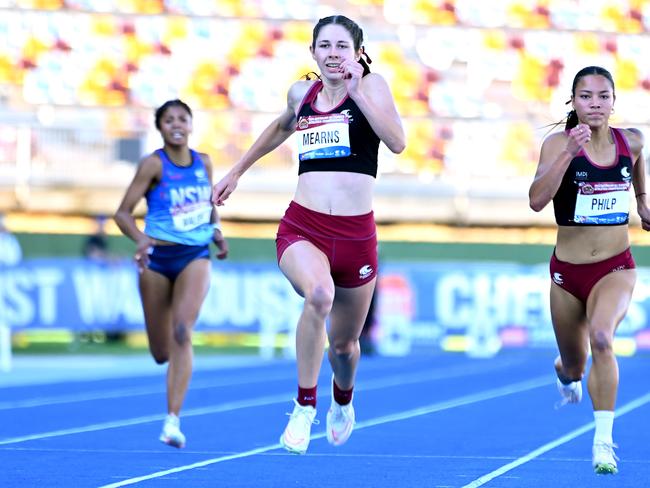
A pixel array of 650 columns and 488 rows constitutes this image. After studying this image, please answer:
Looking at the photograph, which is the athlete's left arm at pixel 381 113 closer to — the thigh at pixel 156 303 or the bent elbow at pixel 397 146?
the bent elbow at pixel 397 146

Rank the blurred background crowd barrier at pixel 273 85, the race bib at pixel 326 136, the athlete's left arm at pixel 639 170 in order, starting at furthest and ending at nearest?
the blurred background crowd barrier at pixel 273 85, the athlete's left arm at pixel 639 170, the race bib at pixel 326 136

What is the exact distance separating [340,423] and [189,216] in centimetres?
189

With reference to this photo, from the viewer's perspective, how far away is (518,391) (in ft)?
48.1

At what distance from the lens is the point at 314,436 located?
9258 millimetres

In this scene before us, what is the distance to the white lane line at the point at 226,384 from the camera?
1209 centimetres

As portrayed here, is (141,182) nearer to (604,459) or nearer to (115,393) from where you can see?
(604,459)

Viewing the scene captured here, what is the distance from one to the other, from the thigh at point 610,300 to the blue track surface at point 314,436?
721 mm

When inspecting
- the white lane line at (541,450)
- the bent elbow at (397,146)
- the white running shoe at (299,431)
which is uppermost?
the bent elbow at (397,146)

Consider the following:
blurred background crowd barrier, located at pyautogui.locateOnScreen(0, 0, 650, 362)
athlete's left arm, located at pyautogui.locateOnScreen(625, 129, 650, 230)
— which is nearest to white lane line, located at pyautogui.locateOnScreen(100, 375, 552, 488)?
athlete's left arm, located at pyautogui.locateOnScreen(625, 129, 650, 230)

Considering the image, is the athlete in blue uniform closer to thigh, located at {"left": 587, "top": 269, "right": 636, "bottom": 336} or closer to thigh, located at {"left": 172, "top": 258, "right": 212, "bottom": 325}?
thigh, located at {"left": 172, "top": 258, "right": 212, "bottom": 325}

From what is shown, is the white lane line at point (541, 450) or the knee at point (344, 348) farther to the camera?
the knee at point (344, 348)

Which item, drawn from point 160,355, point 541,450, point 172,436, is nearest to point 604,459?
point 541,450

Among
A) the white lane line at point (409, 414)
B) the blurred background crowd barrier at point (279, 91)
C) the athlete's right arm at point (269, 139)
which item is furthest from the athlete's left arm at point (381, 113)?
the blurred background crowd barrier at point (279, 91)

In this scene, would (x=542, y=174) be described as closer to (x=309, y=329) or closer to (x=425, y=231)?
(x=309, y=329)
